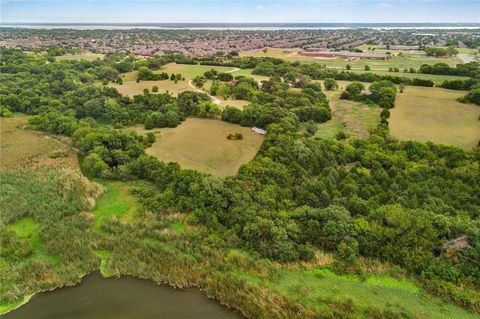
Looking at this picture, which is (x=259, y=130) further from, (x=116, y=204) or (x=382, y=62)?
(x=382, y=62)

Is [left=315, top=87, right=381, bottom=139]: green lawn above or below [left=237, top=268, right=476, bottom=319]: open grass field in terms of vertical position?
above

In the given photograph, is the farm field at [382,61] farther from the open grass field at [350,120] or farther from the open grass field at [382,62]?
the open grass field at [350,120]

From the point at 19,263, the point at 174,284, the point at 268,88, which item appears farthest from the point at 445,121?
the point at 19,263

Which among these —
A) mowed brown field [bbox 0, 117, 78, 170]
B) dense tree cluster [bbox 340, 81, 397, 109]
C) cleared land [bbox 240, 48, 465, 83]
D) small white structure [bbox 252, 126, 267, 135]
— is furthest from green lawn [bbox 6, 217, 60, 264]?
cleared land [bbox 240, 48, 465, 83]

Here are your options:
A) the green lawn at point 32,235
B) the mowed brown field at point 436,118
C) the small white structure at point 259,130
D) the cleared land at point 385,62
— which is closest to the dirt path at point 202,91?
the small white structure at point 259,130

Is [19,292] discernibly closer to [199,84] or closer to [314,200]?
[314,200]

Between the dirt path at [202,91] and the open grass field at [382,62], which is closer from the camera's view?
the dirt path at [202,91]

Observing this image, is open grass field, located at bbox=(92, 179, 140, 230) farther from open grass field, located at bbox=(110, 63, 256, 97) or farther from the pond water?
open grass field, located at bbox=(110, 63, 256, 97)
